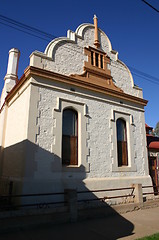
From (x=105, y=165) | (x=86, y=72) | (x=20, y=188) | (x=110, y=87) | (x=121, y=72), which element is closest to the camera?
(x=20, y=188)

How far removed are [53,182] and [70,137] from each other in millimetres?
2333

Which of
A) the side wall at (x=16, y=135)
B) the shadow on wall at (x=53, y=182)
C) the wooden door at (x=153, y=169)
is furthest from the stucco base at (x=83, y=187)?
the wooden door at (x=153, y=169)

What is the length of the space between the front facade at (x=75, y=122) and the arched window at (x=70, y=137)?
0.05 meters

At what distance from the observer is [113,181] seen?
34.2ft

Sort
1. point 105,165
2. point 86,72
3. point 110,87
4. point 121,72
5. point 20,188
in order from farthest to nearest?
point 121,72
point 110,87
point 86,72
point 105,165
point 20,188

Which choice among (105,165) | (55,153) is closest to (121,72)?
(105,165)

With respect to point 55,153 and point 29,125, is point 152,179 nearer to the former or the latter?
point 55,153

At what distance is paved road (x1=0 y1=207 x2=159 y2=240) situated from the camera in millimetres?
5766

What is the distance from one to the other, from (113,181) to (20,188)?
4913 mm

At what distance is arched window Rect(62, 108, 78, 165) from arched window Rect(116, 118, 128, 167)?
10.1 ft

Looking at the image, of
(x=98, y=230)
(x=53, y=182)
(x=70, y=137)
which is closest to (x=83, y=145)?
(x=70, y=137)

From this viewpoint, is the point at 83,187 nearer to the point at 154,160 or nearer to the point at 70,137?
the point at 70,137

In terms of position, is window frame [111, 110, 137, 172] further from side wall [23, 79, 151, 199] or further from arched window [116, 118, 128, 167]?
arched window [116, 118, 128, 167]

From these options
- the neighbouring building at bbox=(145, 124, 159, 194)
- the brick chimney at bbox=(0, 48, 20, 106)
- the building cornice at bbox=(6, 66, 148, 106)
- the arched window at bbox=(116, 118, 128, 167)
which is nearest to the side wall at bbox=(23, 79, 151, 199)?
the building cornice at bbox=(6, 66, 148, 106)
